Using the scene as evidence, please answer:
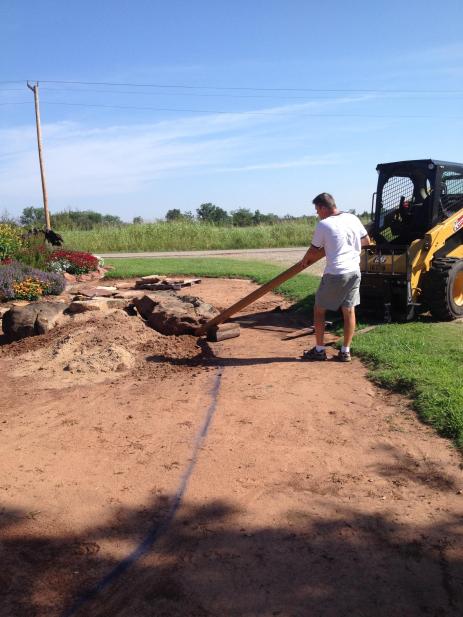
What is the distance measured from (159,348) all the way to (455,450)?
13.5 ft

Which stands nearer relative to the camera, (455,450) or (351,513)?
(351,513)

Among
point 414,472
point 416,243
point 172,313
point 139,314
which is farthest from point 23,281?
point 414,472

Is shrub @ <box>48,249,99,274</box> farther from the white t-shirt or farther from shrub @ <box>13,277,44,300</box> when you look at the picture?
the white t-shirt

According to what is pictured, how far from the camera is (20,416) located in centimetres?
514

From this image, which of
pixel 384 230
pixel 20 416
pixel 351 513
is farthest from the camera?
pixel 384 230

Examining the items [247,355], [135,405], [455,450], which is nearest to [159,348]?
[247,355]

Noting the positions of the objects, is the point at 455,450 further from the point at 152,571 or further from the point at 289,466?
the point at 152,571

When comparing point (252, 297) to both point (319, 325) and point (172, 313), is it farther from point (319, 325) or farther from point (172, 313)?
point (172, 313)

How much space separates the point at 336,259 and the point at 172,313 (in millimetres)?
2615

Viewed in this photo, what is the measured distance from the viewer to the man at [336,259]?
6262 mm

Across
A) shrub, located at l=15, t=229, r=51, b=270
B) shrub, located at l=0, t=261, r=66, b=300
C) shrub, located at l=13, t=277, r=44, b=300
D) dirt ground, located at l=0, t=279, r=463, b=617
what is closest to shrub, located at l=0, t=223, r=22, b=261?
shrub, located at l=15, t=229, r=51, b=270

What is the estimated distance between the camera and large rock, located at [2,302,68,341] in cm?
802

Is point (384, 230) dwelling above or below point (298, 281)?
above

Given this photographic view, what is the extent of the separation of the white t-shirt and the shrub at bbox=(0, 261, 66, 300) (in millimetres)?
6648
